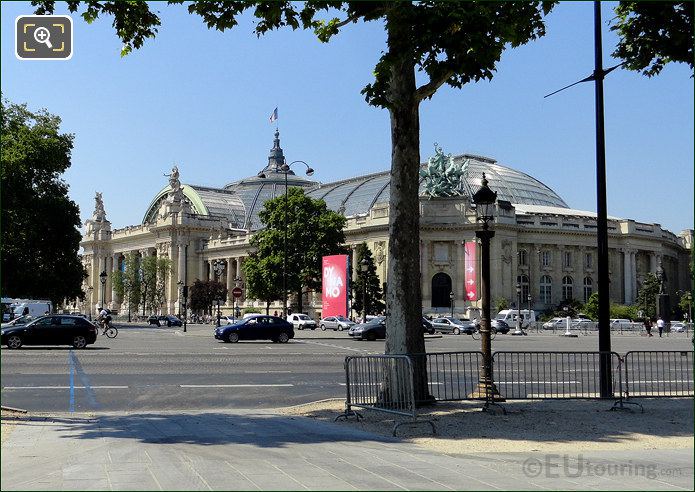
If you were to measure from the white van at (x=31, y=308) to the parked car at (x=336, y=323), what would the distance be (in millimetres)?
22103

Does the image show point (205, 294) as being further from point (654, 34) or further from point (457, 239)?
point (654, 34)

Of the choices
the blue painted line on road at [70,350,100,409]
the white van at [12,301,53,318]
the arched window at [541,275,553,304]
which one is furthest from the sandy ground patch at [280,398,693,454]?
the arched window at [541,275,553,304]

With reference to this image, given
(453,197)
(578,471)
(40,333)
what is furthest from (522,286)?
(578,471)

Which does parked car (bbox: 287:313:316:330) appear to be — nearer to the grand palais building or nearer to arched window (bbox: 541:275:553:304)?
the grand palais building

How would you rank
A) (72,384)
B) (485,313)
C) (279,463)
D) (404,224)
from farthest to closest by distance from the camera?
(72,384)
(485,313)
(404,224)
(279,463)

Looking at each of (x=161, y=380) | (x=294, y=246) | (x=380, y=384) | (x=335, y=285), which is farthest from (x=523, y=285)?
(x=380, y=384)

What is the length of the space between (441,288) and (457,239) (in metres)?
6.81

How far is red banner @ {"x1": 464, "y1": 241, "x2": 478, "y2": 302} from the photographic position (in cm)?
8812

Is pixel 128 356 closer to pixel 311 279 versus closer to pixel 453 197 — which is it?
pixel 311 279

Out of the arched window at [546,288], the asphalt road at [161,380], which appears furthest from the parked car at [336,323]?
the arched window at [546,288]

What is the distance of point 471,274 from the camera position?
3546 inches

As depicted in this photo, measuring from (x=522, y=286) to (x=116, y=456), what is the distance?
101 m

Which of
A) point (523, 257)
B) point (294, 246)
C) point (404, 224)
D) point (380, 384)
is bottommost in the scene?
point (380, 384)

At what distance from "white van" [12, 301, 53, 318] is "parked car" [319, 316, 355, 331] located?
2210 centimetres
